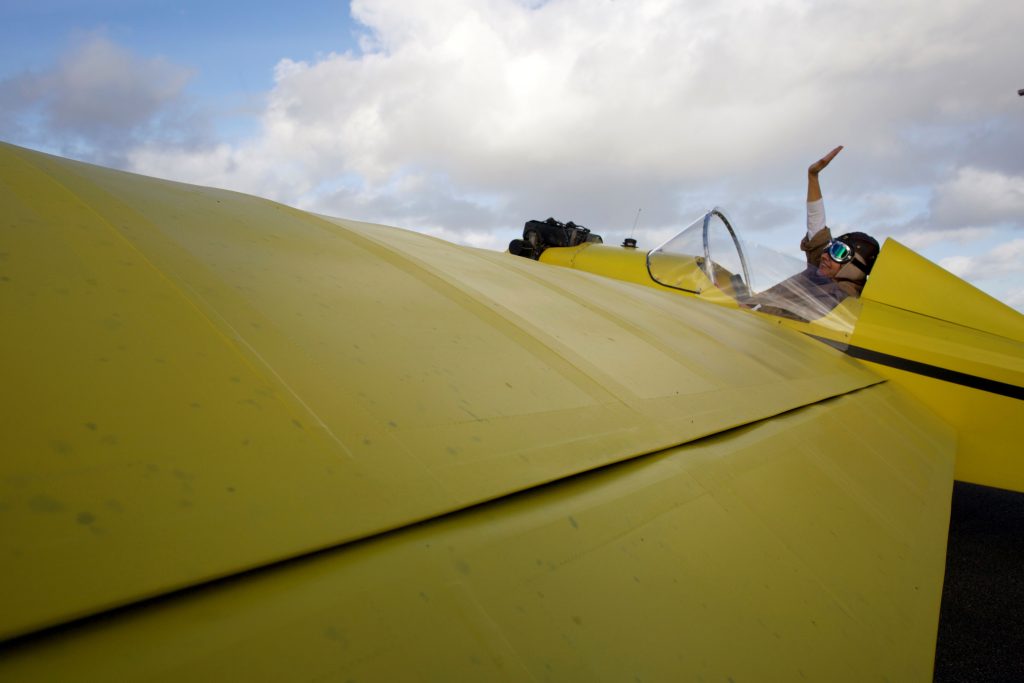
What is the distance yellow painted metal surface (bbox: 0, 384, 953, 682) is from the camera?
426mm

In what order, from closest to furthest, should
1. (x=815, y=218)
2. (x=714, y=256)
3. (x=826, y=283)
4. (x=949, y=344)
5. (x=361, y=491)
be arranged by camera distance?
(x=361, y=491) < (x=949, y=344) < (x=826, y=283) < (x=714, y=256) < (x=815, y=218)

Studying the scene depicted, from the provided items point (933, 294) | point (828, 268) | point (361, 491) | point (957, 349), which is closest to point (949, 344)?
point (957, 349)

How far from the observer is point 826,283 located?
380 cm

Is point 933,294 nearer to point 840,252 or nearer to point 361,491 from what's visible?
point 840,252

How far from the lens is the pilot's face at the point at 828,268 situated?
152 inches

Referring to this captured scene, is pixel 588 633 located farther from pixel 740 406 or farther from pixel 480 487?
pixel 740 406

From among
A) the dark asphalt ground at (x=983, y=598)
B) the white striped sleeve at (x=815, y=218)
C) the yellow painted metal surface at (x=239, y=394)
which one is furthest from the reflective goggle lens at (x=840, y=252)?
the yellow painted metal surface at (x=239, y=394)

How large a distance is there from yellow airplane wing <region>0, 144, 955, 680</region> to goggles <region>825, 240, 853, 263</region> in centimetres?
284

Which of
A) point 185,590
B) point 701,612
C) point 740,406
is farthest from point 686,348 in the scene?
point 185,590

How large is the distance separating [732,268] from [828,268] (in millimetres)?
615

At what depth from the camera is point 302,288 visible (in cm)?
109

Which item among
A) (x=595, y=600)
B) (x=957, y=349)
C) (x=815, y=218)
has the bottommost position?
(x=957, y=349)

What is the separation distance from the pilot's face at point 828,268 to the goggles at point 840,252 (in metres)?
0.03

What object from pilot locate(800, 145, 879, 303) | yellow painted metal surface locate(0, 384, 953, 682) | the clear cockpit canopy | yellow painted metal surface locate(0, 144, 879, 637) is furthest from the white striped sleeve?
yellow painted metal surface locate(0, 384, 953, 682)
